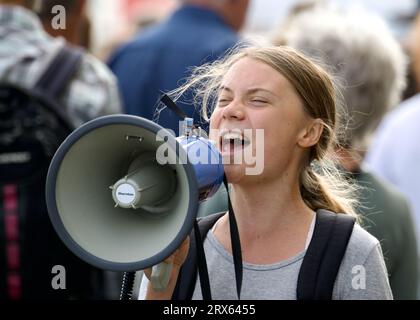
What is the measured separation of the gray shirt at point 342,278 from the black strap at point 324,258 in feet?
0.05

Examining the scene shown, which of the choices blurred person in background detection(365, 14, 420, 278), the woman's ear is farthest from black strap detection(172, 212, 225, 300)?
blurred person in background detection(365, 14, 420, 278)

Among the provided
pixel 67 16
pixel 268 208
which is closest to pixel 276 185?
pixel 268 208

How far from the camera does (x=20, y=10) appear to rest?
12.2 ft

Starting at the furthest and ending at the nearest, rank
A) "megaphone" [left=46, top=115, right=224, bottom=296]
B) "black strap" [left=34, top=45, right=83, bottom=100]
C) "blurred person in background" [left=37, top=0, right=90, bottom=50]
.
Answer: "blurred person in background" [left=37, top=0, right=90, bottom=50]
"black strap" [left=34, top=45, right=83, bottom=100]
"megaphone" [left=46, top=115, right=224, bottom=296]

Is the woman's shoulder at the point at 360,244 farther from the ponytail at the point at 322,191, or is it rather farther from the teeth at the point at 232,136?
the teeth at the point at 232,136

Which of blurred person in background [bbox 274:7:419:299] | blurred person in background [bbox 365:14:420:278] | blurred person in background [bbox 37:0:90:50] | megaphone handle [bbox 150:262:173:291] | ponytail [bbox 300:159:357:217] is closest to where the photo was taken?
megaphone handle [bbox 150:262:173:291]

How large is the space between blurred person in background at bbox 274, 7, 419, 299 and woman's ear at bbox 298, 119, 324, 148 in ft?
3.07

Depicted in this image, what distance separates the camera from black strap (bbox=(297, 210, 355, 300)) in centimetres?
220

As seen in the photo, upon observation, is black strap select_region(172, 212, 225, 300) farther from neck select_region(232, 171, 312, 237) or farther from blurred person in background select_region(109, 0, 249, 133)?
blurred person in background select_region(109, 0, 249, 133)

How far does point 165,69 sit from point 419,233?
129cm

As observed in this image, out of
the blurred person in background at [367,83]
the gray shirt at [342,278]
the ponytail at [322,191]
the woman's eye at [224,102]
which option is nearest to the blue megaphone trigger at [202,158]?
the woman's eye at [224,102]

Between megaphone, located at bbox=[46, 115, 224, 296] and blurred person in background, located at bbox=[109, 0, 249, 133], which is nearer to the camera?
megaphone, located at bbox=[46, 115, 224, 296]

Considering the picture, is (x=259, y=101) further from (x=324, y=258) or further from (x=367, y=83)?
(x=367, y=83)
